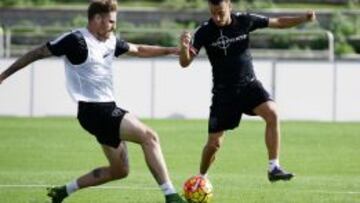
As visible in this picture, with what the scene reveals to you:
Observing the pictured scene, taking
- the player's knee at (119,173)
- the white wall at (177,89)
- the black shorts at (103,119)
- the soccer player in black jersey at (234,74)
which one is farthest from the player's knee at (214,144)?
the white wall at (177,89)

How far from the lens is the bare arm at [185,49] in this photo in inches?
467

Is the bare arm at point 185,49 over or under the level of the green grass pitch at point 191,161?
over

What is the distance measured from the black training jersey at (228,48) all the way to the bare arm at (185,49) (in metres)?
0.45

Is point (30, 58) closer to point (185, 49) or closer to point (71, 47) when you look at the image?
point (71, 47)

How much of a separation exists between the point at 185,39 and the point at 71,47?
144 cm

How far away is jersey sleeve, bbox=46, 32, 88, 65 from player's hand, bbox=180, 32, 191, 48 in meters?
1.29

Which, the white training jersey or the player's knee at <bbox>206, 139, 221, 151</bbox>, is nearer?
the white training jersey

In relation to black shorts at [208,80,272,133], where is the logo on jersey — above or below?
above

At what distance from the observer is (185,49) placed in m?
12.1

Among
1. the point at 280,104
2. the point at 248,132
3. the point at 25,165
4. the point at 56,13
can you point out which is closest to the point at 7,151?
the point at 25,165

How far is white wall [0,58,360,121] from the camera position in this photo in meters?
29.7

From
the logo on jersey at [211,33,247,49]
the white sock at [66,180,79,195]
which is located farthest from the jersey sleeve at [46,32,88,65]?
the logo on jersey at [211,33,247,49]

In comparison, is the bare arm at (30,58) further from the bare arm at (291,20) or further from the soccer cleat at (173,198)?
the bare arm at (291,20)

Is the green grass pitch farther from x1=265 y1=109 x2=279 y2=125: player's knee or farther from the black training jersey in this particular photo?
the black training jersey
